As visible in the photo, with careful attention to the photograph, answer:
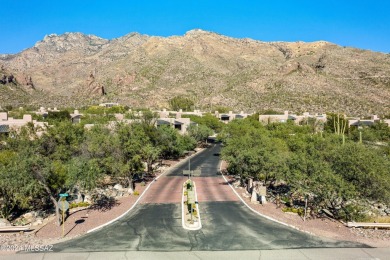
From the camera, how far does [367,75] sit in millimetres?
122375

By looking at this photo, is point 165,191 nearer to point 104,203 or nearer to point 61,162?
point 104,203

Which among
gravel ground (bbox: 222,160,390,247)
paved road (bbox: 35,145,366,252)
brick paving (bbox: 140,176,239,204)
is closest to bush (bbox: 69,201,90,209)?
paved road (bbox: 35,145,366,252)

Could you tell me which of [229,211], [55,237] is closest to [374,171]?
[229,211]

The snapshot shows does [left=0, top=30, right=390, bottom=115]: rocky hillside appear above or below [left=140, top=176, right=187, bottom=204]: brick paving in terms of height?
above

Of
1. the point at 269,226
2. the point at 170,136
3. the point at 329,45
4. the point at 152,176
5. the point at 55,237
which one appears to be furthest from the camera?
the point at 329,45

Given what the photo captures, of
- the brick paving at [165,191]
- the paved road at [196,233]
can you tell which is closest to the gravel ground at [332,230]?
the paved road at [196,233]

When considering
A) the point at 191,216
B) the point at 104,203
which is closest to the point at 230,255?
the point at 191,216

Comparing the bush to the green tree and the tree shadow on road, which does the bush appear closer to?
the tree shadow on road

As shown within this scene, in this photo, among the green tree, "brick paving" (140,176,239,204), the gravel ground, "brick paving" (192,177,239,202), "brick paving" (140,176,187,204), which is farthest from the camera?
the green tree

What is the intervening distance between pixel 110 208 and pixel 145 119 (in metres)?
26.2

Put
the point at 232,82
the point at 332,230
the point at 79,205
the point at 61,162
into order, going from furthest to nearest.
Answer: the point at 232,82
the point at 61,162
the point at 79,205
the point at 332,230

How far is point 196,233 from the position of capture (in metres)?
20.0

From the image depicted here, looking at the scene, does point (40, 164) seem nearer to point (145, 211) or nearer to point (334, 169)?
point (145, 211)

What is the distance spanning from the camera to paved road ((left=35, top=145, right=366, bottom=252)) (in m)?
18.0
